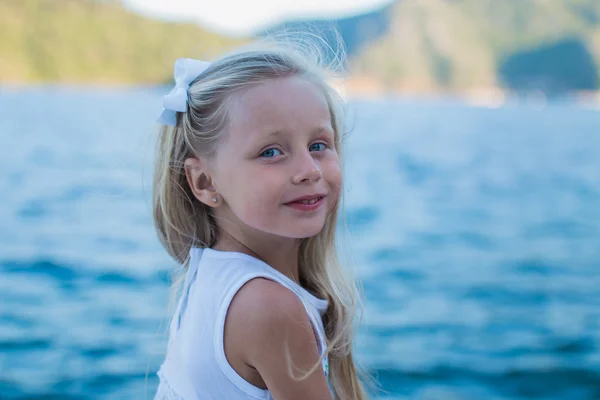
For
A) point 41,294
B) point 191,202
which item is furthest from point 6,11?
point 191,202

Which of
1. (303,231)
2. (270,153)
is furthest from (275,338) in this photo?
(270,153)

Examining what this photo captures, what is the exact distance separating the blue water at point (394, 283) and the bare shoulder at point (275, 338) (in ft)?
1.75

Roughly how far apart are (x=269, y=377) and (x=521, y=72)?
110910mm

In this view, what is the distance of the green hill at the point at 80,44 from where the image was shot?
77.9m

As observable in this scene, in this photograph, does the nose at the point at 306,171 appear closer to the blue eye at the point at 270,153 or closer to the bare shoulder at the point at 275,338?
the blue eye at the point at 270,153

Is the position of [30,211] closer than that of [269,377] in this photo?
No

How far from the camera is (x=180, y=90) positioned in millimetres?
1547

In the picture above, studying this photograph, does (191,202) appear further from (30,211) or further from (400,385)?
(30,211)

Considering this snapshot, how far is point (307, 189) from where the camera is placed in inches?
55.0

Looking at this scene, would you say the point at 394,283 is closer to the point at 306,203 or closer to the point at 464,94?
the point at 306,203

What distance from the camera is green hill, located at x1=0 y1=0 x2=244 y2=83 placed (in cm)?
7788

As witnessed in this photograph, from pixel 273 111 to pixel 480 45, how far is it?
385 feet

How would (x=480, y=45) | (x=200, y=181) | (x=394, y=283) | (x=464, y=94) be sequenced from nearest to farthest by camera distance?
1. (x=200, y=181)
2. (x=394, y=283)
3. (x=464, y=94)
4. (x=480, y=45)

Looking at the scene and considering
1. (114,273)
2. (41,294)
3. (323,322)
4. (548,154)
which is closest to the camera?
(323,322)
